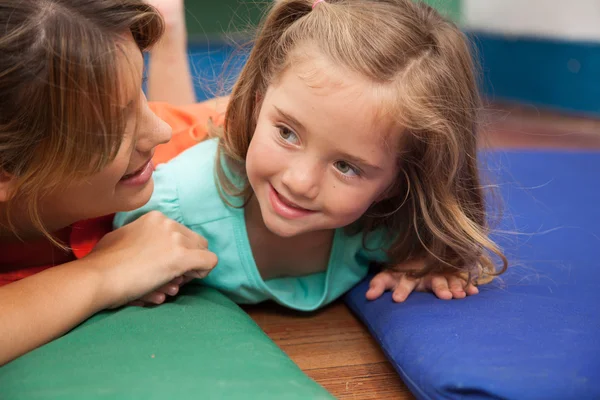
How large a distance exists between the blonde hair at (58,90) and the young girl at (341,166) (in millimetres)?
261

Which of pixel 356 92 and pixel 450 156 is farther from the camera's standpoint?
pixel 450 156

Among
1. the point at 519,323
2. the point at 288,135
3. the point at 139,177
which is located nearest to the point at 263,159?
the point at 288,135

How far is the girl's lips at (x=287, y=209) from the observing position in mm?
1102

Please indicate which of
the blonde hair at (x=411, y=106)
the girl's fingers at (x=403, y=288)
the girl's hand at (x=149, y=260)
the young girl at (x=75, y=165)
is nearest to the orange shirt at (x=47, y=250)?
the young girl at (x=75, y=165)

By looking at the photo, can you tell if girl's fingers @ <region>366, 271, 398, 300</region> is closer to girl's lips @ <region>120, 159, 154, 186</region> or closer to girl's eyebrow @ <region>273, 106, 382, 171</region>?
girl's eyebrow @ <region>273, 106, 382, 171</region>

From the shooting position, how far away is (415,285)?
1.22m

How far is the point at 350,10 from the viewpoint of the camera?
110 cm

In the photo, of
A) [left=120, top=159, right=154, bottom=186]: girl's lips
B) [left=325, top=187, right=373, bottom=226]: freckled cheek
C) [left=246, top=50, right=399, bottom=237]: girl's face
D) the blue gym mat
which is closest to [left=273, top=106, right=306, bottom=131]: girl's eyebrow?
[left=246, top=50, right=399, bottom=237]: girl's face

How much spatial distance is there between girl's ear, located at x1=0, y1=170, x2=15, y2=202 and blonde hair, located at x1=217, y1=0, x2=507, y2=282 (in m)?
0.40

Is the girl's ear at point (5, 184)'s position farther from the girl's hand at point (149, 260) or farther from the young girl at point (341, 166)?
the young girl at point (341, 166)

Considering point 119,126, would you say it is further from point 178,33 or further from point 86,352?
point 178,33

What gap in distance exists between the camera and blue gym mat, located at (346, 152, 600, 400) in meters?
0.89

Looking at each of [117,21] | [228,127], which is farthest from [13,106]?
[228,127]

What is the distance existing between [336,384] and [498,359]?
263mm
